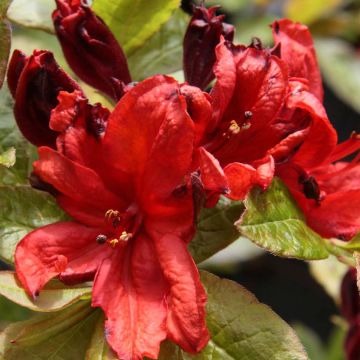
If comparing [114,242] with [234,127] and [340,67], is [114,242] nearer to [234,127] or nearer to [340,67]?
[234,127]

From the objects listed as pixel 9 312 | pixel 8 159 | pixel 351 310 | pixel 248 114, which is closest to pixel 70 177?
pixel 8 159

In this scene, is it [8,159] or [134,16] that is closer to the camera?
[8,159]

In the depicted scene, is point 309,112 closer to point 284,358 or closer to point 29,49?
point 284,358

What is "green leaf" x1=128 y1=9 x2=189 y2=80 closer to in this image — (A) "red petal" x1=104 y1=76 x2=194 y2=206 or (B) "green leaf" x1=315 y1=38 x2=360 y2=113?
(A) "red petal" x1=104 y1=76 x2=194 y2=206

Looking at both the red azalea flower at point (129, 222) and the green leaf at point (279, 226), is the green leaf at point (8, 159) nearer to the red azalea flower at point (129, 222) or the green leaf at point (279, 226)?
the red azalea flower at point (129, 222)

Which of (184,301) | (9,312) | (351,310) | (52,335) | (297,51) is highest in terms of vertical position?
(297,51)

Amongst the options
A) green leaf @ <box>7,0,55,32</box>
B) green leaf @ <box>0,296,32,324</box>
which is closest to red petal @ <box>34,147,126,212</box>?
green leaf @ <box>7,0,55,32</box>

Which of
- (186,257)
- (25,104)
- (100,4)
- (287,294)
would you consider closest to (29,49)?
(100,4)
